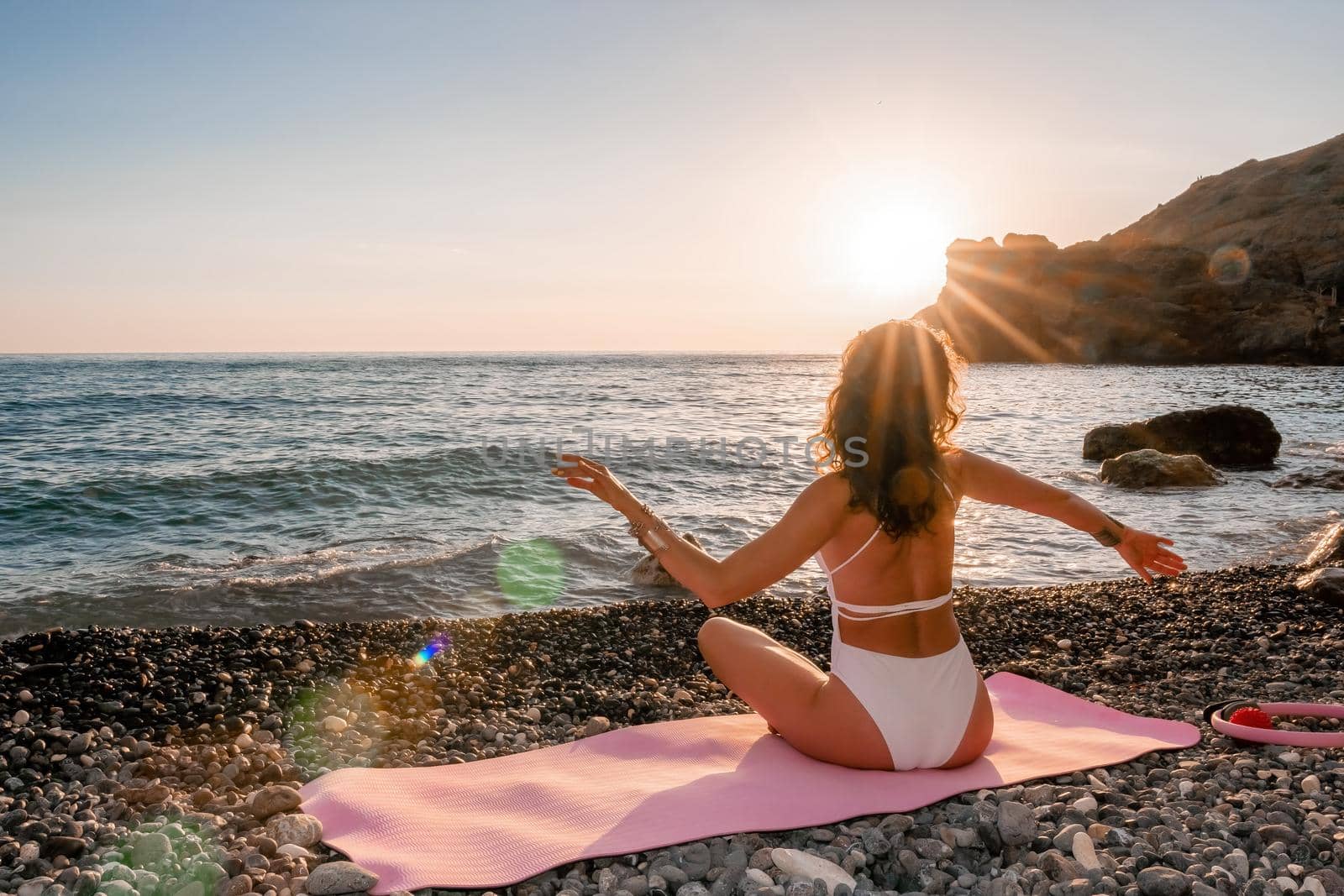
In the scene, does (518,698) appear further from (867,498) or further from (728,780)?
(867,498)

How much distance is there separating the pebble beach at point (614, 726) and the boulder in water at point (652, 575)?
4.17 ft

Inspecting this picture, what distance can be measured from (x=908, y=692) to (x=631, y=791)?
1.33m

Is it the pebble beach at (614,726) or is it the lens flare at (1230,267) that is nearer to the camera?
the pebble beach at (614,726)

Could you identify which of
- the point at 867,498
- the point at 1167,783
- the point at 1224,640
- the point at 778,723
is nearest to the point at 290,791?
the point at 778,723

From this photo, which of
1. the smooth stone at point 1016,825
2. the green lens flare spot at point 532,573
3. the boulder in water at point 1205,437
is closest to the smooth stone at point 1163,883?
the smooth stone at point 1016,825

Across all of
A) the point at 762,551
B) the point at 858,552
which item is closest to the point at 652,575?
the point at 858,552

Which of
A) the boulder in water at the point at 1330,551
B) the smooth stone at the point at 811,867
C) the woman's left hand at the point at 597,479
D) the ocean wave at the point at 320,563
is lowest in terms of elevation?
the ocean wave at the point at 320,563

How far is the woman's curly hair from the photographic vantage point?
3.40 m

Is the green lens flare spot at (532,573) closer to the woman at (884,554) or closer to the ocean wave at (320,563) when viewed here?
the ocean wave at (320,563)

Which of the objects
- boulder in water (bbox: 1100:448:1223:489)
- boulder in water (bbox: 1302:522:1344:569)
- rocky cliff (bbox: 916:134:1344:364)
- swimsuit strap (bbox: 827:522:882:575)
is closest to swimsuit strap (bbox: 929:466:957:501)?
swimsuit strap (bbox: 827:522:882:575)

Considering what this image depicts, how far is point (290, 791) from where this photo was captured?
3.64 metres

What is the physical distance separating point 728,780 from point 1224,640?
5039 millimetres

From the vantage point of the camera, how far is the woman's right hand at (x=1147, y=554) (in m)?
3.93

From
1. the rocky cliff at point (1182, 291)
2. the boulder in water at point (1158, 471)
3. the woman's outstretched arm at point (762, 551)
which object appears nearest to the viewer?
the woman's outstretched arm at point (762, 551)
